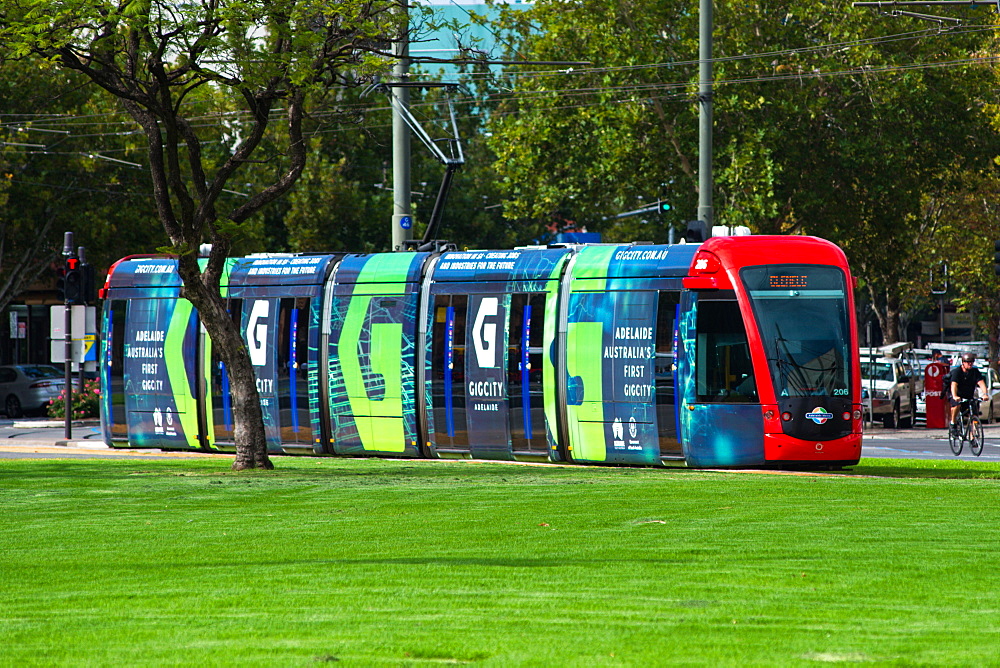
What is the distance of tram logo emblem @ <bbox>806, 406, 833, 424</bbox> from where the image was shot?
1817 centimetres

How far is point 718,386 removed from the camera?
1855 centimetres

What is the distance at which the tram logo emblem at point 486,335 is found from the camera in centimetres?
2056

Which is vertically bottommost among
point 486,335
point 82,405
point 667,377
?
point 82,405

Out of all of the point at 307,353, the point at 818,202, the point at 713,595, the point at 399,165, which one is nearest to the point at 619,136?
the point at 818,202

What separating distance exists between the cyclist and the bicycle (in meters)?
0.08

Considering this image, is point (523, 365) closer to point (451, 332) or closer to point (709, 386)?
point (451, 332)

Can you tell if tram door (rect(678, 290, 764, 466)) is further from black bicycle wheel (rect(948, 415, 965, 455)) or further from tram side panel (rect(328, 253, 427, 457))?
black bicycle wheel (rect(948, 415, 965, 455))

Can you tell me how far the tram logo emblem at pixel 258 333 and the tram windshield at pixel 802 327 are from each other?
25.5ft

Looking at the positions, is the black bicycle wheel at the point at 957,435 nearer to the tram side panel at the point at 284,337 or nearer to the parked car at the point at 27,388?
the tram side panel at the point at 284,337

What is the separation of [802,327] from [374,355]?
6.48m

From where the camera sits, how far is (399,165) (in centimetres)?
2520

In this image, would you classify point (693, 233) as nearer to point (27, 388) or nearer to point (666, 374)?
point (666, 374)

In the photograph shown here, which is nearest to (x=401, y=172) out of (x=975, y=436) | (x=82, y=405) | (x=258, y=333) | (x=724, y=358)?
(x=258, y=333)

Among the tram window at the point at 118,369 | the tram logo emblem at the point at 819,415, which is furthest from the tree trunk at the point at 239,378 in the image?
the tram logo emblem at the point at 819,415
